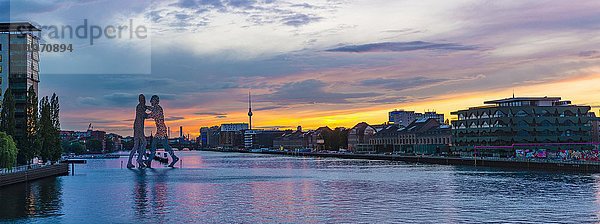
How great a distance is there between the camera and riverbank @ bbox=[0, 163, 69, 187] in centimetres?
8203

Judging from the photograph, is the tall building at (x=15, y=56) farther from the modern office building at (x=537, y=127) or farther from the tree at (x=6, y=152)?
the modern office building at (x=537, y=127)

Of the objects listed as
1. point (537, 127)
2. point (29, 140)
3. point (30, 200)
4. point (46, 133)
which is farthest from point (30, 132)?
point (537, 127)

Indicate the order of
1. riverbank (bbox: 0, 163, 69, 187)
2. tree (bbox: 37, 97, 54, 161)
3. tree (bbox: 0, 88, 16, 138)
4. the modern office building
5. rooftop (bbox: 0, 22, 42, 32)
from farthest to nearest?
the modern office building < rooftop (bbox: 0, 22, 42, 32) < tree (bbox: 37, 97, 54, 161) < tree (bbox: 0, 88, 16, 138) < riverbank (bbox: 0, 163, 69, 187)

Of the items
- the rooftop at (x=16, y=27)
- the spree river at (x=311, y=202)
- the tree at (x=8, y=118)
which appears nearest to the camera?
the spree river at (x=311, y=202)

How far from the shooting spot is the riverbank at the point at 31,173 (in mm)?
82031

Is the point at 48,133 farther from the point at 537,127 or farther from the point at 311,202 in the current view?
the point at 537,127

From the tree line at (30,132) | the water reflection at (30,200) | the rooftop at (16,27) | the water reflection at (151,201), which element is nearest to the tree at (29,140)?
the tree line at (30,132)

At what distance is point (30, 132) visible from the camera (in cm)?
10269

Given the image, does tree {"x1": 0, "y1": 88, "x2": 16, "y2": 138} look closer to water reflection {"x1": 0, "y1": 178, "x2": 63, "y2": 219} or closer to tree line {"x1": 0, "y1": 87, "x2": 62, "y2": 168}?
tree line {"x1": 0, "y1": 87, "x2": 62, "y2": 168}

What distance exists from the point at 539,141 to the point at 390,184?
265 feet

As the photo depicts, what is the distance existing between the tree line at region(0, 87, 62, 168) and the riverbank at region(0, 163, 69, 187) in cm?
161

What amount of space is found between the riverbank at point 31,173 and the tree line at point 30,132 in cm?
161

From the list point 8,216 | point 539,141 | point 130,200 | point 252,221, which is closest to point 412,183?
point 130,200

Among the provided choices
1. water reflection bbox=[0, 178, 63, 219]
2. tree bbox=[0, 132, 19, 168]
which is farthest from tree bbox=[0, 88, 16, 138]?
tree bbox=[0, 132, 19, 168]
